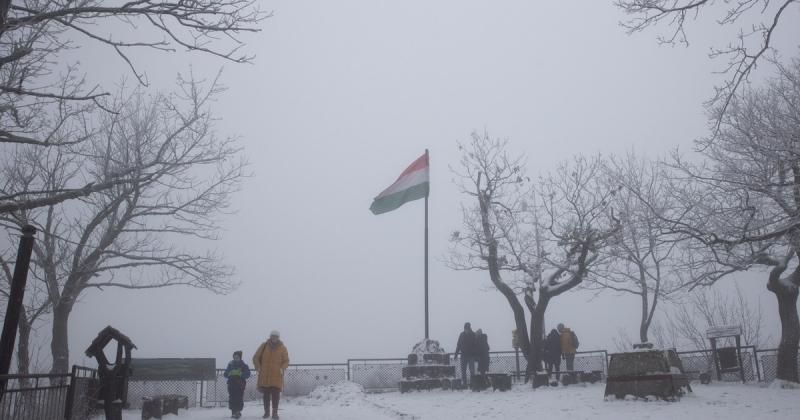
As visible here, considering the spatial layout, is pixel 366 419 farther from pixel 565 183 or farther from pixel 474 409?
pixel 565 183

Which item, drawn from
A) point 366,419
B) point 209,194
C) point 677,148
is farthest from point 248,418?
point 677,148

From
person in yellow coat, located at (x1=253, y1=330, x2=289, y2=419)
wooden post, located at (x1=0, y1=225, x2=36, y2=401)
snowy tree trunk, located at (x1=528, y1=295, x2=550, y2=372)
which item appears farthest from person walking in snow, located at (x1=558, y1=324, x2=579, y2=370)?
wooden post, located at (x1=0, y1=225, x2=36, y2=401)

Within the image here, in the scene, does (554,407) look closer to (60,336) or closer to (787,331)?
(787,331)

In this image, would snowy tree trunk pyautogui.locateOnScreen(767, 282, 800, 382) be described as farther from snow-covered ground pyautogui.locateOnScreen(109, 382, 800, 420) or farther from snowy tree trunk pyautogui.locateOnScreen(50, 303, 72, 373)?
snowy tree trunk pyautogui.locateOnScreen(50, 303, 72, 373)

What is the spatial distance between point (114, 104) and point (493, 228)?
1527 centimetres

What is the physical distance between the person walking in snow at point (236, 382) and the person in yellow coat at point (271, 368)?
2.53 ft

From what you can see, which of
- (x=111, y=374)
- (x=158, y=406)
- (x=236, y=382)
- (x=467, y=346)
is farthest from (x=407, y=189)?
(x=111, y=374)

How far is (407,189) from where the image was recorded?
24.2m

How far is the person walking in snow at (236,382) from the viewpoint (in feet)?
45.1

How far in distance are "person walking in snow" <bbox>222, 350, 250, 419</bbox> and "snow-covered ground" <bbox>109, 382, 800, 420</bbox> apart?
1.56 ft

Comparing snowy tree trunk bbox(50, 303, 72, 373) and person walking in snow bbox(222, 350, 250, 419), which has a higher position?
snowy tree trunk bbox(50, 303, 72, 373)

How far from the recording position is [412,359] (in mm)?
21094

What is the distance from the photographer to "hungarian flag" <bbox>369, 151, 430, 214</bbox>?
2398 cm

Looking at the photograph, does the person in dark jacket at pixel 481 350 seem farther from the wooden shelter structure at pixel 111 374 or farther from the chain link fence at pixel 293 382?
the wooden shelter structure at pixel 111 374
